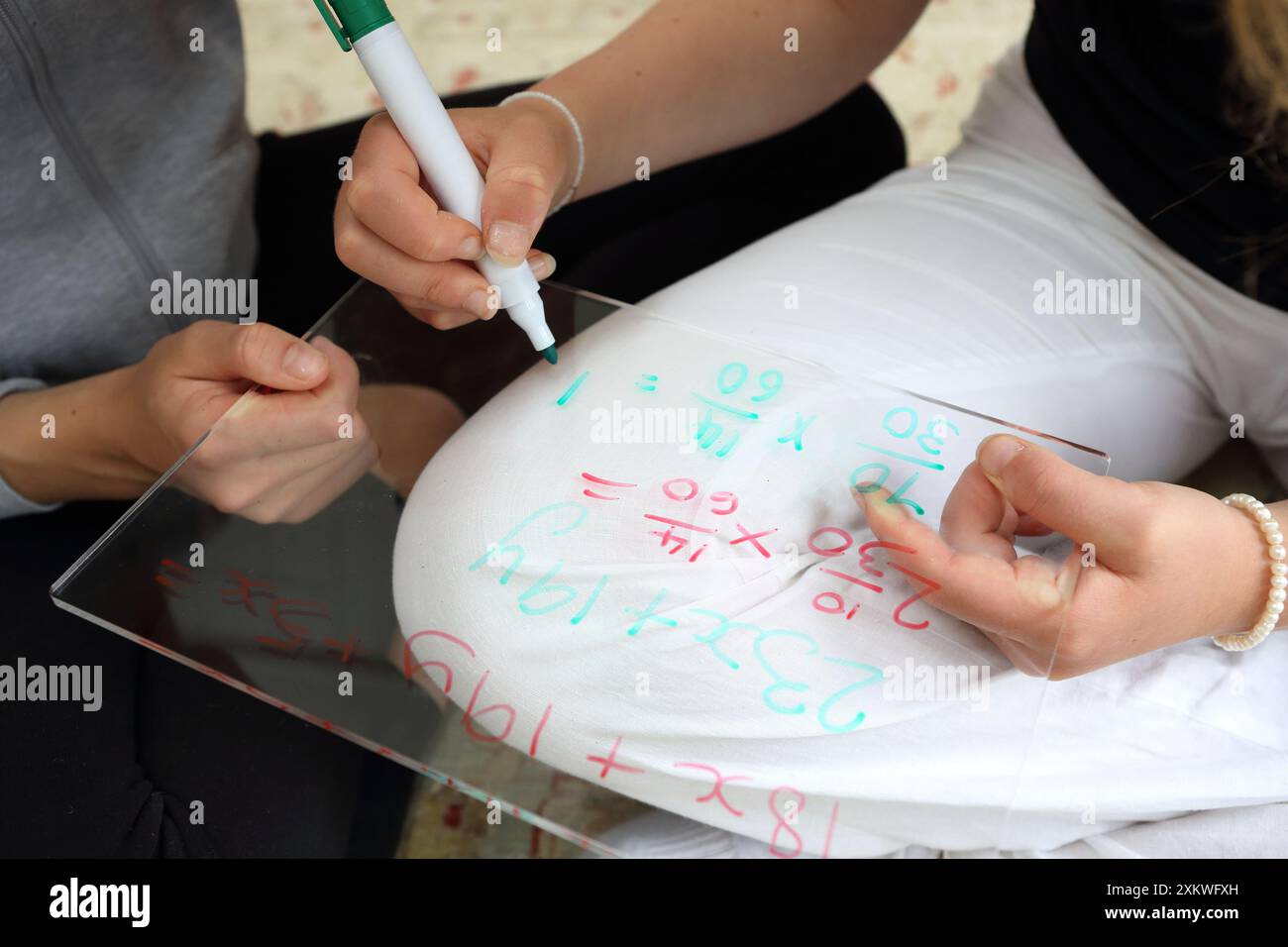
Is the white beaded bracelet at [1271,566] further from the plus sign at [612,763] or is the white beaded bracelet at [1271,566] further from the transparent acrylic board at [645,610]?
the plus sign at [612,763]

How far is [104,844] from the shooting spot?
52 cm

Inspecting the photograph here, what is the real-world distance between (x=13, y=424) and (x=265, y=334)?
0.18 metres

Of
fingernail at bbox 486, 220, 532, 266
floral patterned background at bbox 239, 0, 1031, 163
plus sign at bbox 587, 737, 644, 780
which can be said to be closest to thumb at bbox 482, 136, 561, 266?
fingernail at bbox 486, 220, 532, 266

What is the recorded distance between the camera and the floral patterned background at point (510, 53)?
111 cm

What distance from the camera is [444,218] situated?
451 millimetres

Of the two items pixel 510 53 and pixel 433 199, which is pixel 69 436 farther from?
pixel 510 53

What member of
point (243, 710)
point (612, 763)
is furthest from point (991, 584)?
point (243, 710)

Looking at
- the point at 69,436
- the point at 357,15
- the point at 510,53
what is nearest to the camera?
the point at 357,15

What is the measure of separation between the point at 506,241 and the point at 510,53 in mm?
806

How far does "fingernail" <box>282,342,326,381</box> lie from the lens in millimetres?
502

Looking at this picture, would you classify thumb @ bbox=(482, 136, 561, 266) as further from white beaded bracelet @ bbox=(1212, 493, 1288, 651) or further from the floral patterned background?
the floral patterned background

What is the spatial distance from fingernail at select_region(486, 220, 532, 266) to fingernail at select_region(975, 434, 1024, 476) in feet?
0.68
